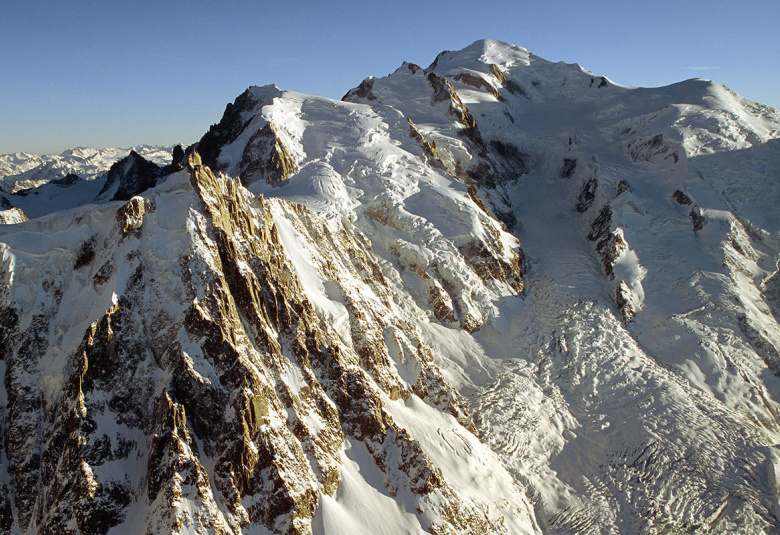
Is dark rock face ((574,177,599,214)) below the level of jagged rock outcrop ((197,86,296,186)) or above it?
below

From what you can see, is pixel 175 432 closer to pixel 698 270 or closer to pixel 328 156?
pixel 328 156

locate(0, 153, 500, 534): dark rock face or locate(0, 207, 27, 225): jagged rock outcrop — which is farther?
locate(0, 207, 27, 225): jagged rock outcrop

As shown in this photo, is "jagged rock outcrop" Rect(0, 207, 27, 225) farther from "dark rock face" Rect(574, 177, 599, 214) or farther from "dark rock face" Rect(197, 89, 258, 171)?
"dark rock face" Rect(574, 177, 599, 214)

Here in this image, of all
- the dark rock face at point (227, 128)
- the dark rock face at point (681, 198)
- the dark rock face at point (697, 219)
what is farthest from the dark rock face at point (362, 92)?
the dark rock face at point (697, 219)

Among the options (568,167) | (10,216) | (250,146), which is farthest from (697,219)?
(10,216)

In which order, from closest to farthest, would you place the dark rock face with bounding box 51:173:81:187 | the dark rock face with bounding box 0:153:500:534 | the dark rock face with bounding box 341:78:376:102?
the dark rock face with bounding box 0:153:500:534, the dark rock face with bounding box 341:78:376:102, the dark rock face with bounding box 51:173:81:187

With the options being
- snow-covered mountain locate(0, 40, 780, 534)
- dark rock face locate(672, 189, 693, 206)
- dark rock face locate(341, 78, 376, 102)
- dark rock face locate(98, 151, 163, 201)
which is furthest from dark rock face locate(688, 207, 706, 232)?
dark rock face locate(98, 151, 163, 201)

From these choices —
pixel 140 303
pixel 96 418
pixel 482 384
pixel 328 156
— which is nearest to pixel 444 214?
pixel 328 156
